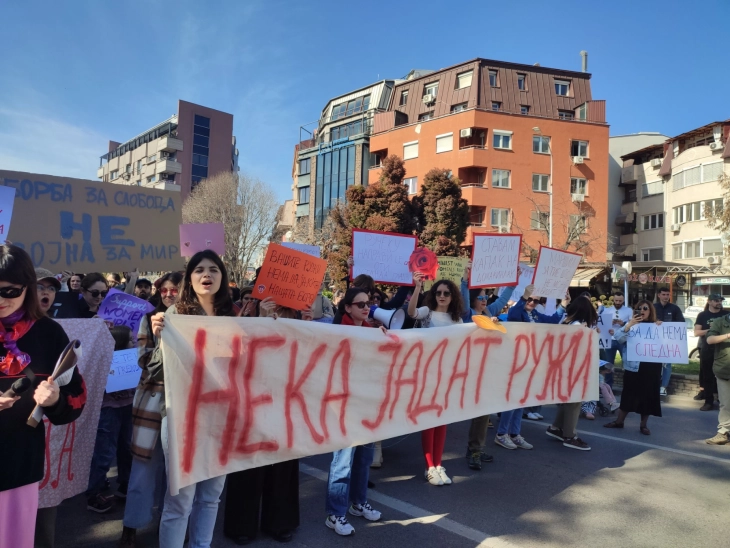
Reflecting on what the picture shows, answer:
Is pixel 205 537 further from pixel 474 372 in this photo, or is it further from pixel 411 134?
pixel 411 134

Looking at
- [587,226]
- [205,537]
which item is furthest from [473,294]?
[587,226]

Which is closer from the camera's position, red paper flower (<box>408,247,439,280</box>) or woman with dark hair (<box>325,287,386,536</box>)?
woman with dark hair (<box>325,287,386,536</box>)

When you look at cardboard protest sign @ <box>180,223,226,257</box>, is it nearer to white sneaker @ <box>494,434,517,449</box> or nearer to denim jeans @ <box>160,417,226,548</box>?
denim jeans @ <box>160,417,226,548</box>

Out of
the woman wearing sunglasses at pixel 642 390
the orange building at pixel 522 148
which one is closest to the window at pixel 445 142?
the orange building at pixel 522 148

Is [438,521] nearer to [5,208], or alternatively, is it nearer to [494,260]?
[494,260]

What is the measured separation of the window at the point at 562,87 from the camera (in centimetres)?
3478

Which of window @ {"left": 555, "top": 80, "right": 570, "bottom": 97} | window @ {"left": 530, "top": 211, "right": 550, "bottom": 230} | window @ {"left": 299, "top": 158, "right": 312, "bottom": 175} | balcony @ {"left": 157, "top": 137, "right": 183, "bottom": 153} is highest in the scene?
balcony @ {"left": 157, "top": 137, "right": 183, "bottom": 153}

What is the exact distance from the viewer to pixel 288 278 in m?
3.75

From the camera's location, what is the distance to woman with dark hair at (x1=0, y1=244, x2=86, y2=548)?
206 centimetres

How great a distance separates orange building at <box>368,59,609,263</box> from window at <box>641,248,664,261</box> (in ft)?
20.3

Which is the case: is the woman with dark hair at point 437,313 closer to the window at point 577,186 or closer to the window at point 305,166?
the window at point 577,186

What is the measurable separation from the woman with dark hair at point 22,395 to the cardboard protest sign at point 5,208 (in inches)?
94.2

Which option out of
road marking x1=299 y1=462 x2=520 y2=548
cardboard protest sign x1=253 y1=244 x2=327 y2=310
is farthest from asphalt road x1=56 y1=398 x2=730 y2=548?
cardboard protest sign x1=253 y1=244 x2=327 y2=310

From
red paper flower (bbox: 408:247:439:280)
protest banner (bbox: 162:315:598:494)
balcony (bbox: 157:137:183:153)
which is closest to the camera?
protest banner (bbox: 162:315:598:494)
